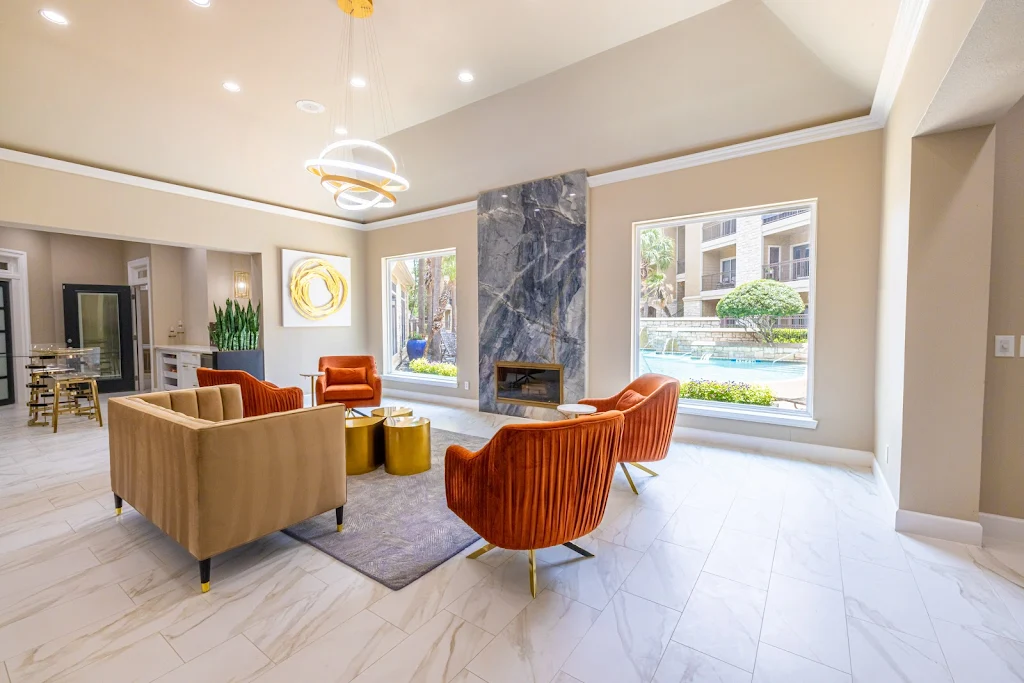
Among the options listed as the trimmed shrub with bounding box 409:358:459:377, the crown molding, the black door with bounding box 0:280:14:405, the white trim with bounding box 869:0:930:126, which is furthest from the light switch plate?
the black door with bounding box 0:280:14:405

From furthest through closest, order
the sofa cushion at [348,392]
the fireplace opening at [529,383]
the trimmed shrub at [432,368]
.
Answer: the trimmed shrub at [432,368]
the fireplace opening at [529,383]
the sofa cushion at [348,392]

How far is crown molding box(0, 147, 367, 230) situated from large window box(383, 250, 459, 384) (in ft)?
A: 4.66

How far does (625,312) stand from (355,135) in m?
4.09

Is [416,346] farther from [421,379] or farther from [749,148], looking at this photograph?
[749,148]

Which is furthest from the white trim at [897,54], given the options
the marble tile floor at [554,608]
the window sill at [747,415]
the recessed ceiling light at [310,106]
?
the recessed ceiling light at [310,106]

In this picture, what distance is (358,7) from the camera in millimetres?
3252

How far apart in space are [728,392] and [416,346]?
16.4 ft

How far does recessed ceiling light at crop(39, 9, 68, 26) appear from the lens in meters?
3.39

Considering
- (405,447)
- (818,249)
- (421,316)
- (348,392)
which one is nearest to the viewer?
(405,447)

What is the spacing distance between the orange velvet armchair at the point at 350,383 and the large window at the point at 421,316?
4.54ft

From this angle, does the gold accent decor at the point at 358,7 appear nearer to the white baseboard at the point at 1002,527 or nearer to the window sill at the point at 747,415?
the window sill at the point at 747,415

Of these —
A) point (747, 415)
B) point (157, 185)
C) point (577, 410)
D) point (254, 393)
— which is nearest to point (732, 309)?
point (747, 415)

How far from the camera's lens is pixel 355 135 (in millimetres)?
5500

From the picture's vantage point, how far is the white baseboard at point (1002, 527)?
264 cm
